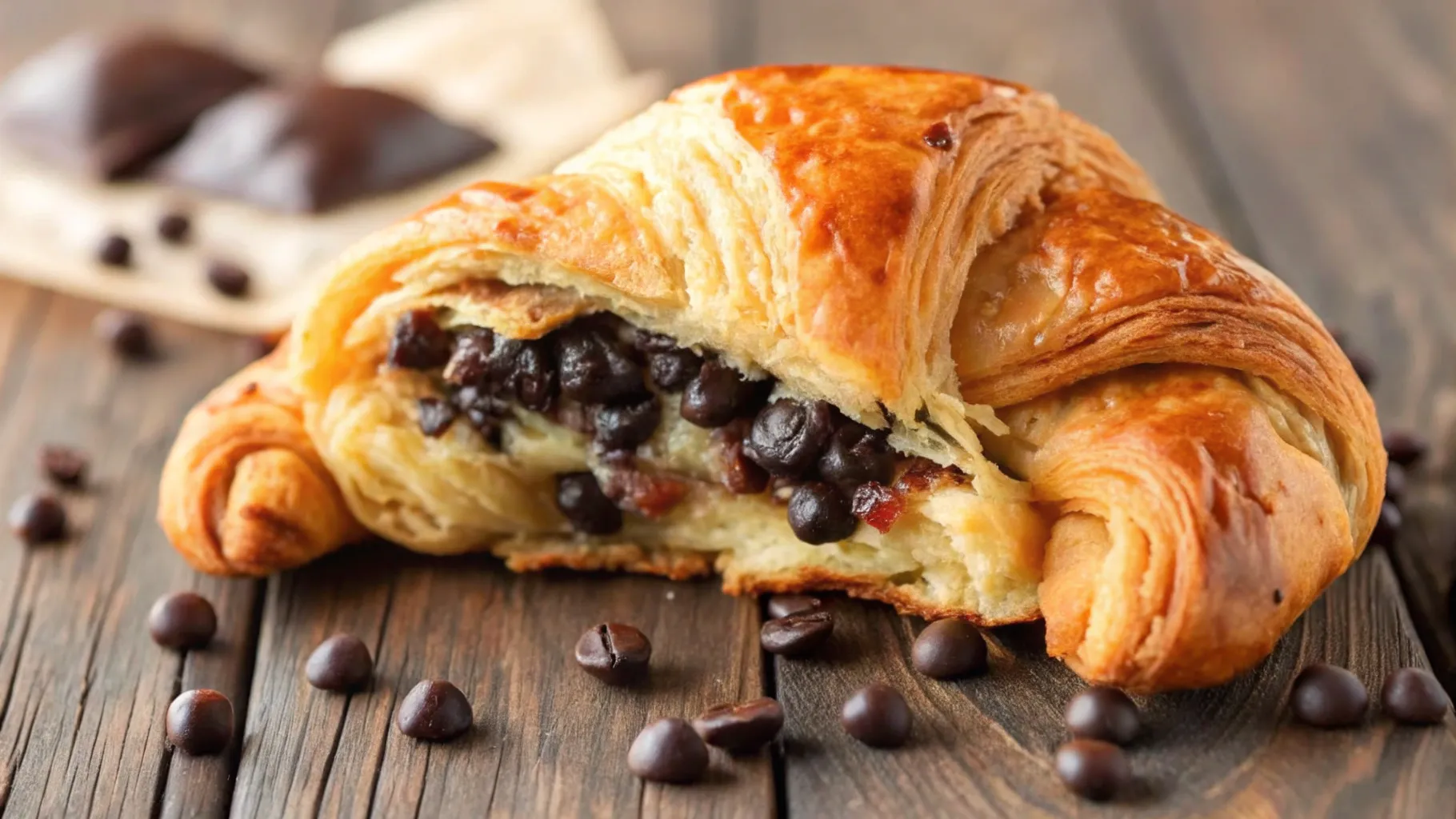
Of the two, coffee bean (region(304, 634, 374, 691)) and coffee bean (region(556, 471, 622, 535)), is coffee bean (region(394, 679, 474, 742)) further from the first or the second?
coffee bean (region(556, 471, 622, 535))

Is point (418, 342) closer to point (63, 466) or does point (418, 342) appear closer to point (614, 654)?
point (614, 654)

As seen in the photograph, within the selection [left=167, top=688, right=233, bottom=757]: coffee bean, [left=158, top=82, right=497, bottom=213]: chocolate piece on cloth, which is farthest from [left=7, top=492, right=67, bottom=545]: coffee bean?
[left=158, top=82, right=497, bottom=213]: chocolate piece on cloth

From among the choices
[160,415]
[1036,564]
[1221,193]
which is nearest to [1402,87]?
[1221,193]

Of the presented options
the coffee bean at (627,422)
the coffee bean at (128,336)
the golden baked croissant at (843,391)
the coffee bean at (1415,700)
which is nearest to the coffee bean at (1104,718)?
the golden baked croissant at (843,391)

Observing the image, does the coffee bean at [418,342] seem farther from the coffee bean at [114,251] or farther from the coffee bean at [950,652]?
the coffee bean at [114,251]

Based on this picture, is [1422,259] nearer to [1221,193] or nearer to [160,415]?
[1221,193]

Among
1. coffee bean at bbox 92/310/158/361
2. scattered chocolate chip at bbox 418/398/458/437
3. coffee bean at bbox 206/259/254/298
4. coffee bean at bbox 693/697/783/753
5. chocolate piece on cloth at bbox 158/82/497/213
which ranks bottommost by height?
coffee bean at bbox 92/310/158/361
